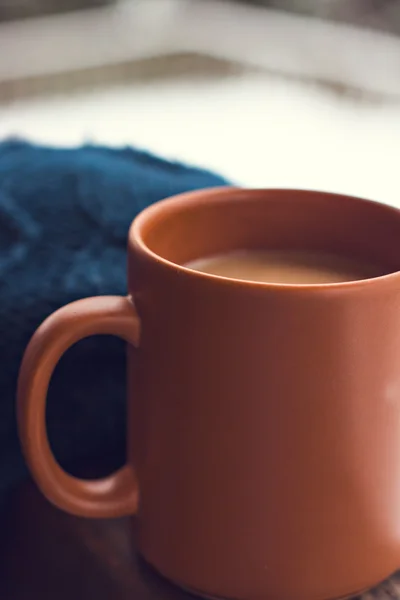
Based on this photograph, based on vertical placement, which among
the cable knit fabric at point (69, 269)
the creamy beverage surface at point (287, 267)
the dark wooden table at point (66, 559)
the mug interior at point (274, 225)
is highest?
the mug interior at point (274, 225)

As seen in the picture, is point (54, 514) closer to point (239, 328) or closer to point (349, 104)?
point (239, 328)

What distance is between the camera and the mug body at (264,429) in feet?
0.71

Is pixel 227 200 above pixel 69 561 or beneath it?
above

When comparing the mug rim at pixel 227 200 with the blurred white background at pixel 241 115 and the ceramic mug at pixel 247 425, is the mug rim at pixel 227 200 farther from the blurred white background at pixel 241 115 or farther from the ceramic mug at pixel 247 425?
the blurred white background at pixel 241 115

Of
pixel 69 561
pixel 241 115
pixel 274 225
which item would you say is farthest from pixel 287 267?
pixel 241 115

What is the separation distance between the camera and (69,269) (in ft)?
1.08

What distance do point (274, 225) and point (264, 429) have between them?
104 millimetres

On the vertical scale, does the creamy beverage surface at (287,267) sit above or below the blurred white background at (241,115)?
above

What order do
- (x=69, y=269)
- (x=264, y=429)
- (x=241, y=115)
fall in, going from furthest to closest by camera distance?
(x=241, y=115), (x=69, y=269), (x=264, y=429)

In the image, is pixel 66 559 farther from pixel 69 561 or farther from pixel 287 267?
pixel 287 267

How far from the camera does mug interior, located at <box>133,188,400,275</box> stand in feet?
0.92

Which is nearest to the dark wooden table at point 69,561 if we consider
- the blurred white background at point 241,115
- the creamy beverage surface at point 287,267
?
the creamy beverage surface at point 287,267

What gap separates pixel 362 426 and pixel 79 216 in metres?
0.18

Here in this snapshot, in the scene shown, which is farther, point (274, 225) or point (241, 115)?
point (241, 115)
